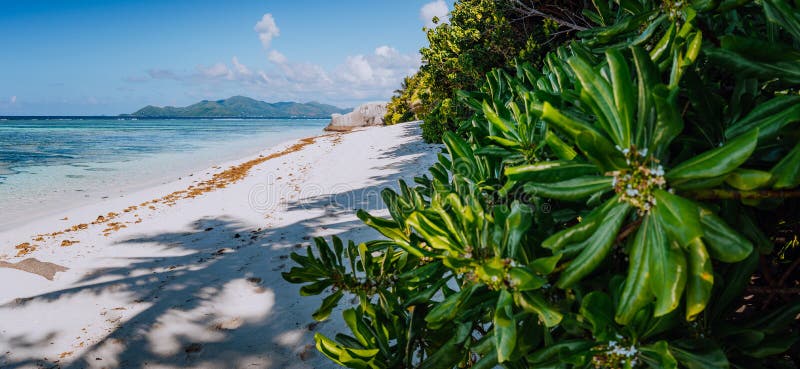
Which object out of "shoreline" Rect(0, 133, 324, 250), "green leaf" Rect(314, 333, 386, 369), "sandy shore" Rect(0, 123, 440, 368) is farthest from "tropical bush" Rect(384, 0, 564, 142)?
"shoreline" Rect(0, 133, 324, 250)

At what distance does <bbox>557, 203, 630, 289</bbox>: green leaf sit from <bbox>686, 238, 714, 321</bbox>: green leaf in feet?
0.34

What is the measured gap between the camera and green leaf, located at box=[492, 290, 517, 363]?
753mm

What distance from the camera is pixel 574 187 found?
71cm

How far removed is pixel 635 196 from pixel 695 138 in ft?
0.98

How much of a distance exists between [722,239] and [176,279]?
14.8ft

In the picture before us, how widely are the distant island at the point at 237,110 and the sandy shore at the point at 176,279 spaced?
419 ft

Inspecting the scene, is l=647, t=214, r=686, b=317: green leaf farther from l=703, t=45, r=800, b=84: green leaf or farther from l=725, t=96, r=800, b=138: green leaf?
l=703, t=45, r=800, b=84: green leaf

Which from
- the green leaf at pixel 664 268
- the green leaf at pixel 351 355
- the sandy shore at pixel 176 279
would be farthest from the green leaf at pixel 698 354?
the sandy shore at pixel 176 279

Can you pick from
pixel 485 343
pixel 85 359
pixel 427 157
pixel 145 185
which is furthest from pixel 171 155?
pixel 485 343

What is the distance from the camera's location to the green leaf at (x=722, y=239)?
1.86 feet

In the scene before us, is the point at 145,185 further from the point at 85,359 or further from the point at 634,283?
the point at 634,283

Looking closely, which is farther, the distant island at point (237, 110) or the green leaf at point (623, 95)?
the distant island at point (237, 110)

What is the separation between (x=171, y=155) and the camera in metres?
19.2

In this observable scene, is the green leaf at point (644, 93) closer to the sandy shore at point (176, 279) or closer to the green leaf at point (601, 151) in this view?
the green leaf at point (601, 151)
